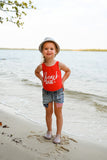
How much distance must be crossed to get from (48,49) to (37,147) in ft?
5.56

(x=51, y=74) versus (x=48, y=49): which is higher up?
(x=48, y=49)

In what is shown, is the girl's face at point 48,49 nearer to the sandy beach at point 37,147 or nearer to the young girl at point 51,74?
the young girl at point 51,74

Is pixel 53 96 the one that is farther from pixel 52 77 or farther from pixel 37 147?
pixel 37 147

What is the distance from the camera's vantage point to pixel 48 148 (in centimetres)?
299

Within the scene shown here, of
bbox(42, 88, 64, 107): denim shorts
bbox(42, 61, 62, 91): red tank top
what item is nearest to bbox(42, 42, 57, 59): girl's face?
bbox(42, 61, 62, 91): red tank top

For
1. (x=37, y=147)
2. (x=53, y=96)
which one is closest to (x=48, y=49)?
(x=53, y=96)

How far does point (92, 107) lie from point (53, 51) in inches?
154

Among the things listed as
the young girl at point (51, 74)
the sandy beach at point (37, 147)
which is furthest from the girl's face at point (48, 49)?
the sandy beach at point (37, 147)

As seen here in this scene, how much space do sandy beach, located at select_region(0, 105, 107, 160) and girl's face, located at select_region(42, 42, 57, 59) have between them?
156cm

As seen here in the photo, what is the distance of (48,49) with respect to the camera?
3012 millimetres

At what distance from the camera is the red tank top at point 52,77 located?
10.00 feet

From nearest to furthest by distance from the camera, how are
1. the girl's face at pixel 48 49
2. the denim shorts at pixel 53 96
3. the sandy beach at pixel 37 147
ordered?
the sandy beach at pixel 37 147 < the girl's face at pixel 48 49 < the denim shorts at pixel 53 96

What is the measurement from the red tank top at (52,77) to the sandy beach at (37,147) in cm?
102

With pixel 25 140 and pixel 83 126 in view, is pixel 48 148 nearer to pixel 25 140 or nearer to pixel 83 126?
pixel 25 140
